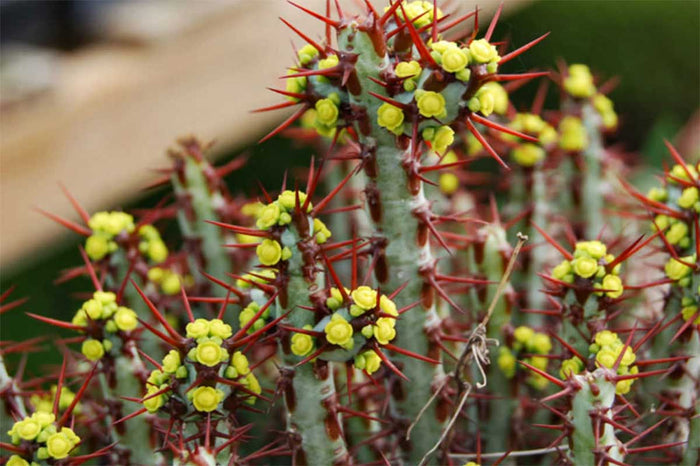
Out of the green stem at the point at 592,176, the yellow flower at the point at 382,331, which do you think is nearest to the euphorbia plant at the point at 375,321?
the yellow flower at the point at 382,331

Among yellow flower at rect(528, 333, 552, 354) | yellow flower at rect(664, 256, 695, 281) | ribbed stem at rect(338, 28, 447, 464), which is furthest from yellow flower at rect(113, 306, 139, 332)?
yellow flower at rect(664, 256, 695, 281)

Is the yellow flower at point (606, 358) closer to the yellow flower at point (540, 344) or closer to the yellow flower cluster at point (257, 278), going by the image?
the yellow flower at point (540, 344)

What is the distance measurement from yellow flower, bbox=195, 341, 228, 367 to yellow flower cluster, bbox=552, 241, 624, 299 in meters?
0.56

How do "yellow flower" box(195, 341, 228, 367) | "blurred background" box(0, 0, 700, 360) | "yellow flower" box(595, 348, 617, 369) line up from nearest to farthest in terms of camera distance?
"yellow flower" box(195, 341, 228, 367), "yellow flower" box(595, 348, 617, 369), "blurred background" box(0, 0, 700, 360)

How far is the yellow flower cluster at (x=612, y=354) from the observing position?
1.25 meters

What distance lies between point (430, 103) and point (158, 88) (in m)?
3.05

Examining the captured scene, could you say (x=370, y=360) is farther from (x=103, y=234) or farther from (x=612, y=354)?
(x=103, y=234)

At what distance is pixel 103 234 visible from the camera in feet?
5.43

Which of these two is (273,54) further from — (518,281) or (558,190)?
(518,281)

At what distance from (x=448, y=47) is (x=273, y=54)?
3.24 meters

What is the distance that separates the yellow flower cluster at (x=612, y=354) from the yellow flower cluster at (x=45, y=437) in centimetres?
76

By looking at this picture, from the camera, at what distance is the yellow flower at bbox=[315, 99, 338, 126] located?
50.9 inches

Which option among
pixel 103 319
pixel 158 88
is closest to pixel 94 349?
pixel 103 319

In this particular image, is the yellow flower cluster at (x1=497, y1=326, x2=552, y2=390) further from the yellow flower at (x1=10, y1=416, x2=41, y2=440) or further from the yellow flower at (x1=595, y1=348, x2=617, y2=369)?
the yellow flower at (x1=10, y1=416, x2=41, y2=440)
